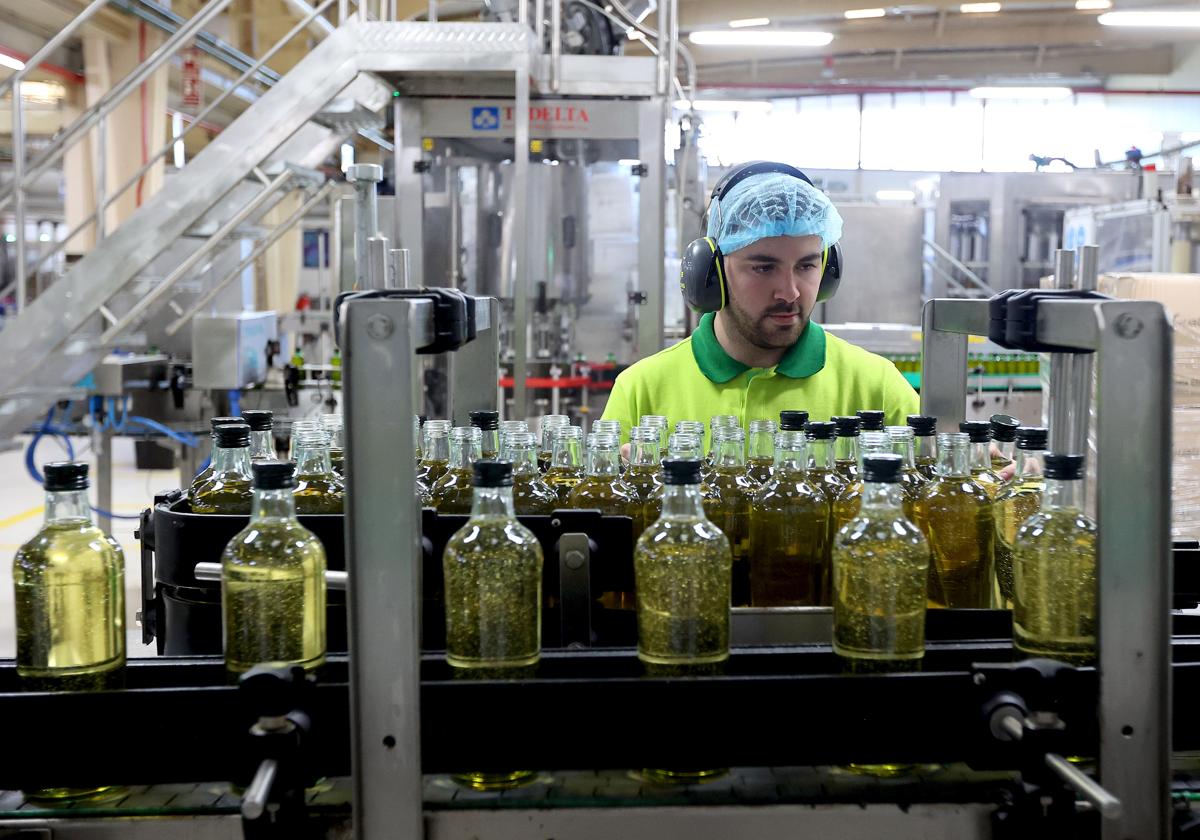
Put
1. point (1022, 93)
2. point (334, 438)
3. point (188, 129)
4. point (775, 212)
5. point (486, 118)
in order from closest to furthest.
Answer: point (334, 438) < point (775, 212) < point (486, 118) < point (188, 129) < point (1022, 93)

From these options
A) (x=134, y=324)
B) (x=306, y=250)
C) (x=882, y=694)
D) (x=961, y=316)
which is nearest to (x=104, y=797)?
(x=882, y=694)

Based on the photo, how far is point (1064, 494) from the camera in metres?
1.06

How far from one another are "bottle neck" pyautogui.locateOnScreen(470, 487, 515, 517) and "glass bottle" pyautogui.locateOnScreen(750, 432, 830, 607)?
38 centimetres

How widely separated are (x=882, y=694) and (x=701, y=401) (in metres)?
1.48

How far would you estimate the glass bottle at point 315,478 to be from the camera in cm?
131

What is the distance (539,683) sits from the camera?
3.16ft

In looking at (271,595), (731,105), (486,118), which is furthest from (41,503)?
(271,595)

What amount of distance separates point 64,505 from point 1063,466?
0.94 meters

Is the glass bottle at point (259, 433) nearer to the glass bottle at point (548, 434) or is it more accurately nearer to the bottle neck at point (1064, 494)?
the glass bottle at point (548, 434)

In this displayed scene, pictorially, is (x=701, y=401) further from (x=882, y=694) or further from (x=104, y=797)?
(x=104, y=797)

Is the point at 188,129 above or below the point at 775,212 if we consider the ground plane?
above

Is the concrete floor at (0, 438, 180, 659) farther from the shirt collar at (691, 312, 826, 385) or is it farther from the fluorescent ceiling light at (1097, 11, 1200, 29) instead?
the fluorescent ceiling light at (1097, 11, 1200, 29)

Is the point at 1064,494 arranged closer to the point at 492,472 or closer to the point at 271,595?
the point at 492,472

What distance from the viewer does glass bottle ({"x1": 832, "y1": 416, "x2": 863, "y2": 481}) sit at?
1.40 meters
